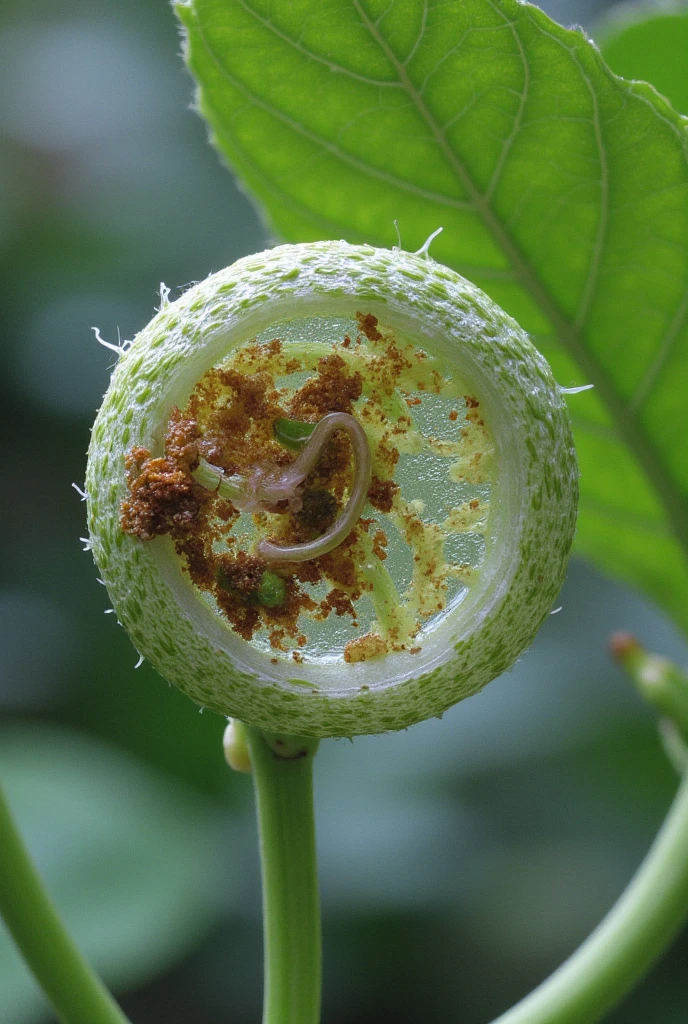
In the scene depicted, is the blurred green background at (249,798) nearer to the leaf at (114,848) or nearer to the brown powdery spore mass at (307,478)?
the leaf at (114,848)

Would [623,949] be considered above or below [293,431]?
below

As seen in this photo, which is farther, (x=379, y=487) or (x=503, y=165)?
(x=503, y=165)

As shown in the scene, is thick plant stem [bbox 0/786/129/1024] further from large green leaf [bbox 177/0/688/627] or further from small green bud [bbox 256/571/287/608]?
large green leaf [bbox 177/0/688/627]

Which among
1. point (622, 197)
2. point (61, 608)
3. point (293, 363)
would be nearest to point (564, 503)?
point (293, 363)

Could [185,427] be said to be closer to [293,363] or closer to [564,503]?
[293,363]

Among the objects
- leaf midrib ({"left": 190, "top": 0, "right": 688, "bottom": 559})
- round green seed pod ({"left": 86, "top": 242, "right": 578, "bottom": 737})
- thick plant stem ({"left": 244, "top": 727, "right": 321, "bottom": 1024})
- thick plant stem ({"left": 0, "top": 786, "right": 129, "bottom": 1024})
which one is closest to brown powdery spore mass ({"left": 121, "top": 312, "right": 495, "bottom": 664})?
round green seed pod ({"left": 86, "top": 242, "right": 578, "bottom": 737})

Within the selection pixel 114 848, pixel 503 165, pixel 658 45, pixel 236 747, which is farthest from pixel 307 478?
pixel 114 848

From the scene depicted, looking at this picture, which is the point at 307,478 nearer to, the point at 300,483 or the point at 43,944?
the point at 300,483
